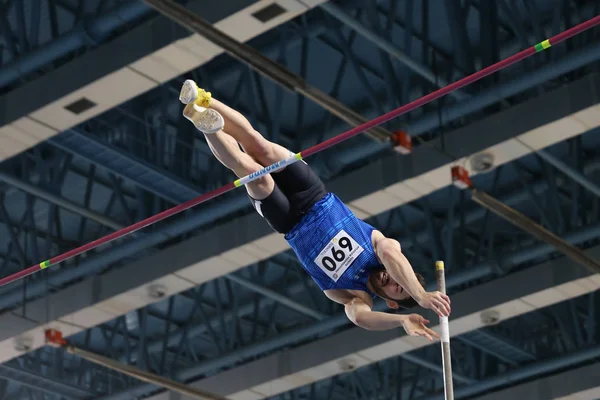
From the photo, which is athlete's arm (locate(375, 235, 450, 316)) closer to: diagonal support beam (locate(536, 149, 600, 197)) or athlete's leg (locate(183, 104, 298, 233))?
athlete's leg (locate(183, 104, 298, 233))

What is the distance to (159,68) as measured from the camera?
1402 centimetres

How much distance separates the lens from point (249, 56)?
13.4 m

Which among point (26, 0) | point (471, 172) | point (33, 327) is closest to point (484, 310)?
point (471, 172)

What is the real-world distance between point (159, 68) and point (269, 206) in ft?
14.7

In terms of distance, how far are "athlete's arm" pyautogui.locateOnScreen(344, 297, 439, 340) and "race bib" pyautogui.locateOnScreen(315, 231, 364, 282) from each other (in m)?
0.27

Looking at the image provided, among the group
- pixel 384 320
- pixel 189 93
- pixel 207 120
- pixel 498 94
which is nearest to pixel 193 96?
pixel 189 93

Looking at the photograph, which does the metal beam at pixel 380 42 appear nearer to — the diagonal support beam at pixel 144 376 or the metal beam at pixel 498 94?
the metal beam at pixel 498 94

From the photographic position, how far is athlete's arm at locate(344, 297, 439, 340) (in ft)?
29.8

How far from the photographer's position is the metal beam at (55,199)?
16672mm

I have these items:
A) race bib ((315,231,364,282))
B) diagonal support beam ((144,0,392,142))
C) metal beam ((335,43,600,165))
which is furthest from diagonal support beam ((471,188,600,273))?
race bib ((315,231,364,282))

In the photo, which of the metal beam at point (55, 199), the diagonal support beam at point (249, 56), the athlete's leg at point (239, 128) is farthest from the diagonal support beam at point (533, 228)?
the athlete's leg at point (239, 128)

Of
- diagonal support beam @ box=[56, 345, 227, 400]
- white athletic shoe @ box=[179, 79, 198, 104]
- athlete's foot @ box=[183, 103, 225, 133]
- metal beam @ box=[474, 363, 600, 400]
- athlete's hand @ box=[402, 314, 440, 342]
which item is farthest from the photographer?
metal beam @ box=[474, 363, 600, 400]

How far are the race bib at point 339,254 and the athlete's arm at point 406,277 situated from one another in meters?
0.21

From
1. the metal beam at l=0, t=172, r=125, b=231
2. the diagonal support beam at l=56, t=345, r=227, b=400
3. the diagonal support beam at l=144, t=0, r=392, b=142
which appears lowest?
the diagonal support beam at l=56, t=345, r=227, b=400
